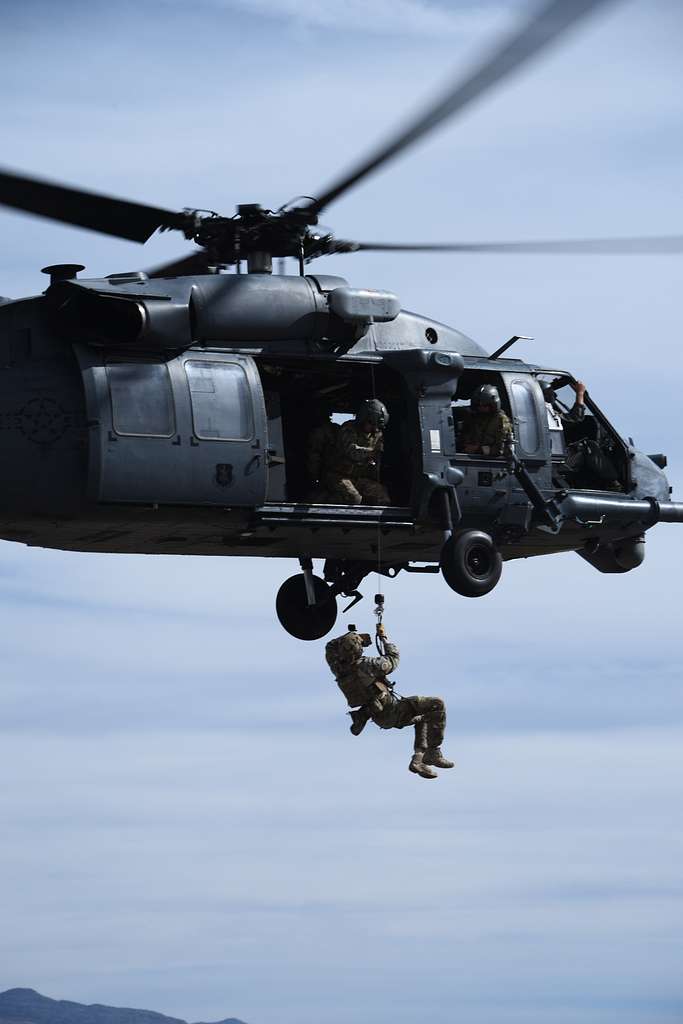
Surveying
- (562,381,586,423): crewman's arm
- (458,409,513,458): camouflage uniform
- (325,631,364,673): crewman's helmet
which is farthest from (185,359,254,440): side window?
(562,381,586,423): crewman's arm

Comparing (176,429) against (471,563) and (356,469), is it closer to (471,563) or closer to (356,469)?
(356,469)

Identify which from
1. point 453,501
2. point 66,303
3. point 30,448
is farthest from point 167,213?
point 453,501

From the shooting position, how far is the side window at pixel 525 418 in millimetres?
25422

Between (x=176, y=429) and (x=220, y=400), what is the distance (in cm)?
64

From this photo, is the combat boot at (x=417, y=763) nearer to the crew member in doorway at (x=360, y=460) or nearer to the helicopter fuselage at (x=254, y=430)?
the helicopter fuselage at (x=254, y=430)

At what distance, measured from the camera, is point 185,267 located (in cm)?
2550

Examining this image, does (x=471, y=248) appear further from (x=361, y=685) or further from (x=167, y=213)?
(x=361, y=685)

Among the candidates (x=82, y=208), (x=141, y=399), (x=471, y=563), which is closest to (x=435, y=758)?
(x=471, y=563)

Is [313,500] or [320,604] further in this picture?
[320,604]

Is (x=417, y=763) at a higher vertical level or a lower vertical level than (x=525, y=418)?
lower

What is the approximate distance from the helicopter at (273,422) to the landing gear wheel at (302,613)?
28 mm

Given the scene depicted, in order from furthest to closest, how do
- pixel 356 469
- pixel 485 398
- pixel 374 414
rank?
pixel 485 398 < pixel 356 469 < pixel 374 414

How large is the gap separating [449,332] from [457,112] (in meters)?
5.05

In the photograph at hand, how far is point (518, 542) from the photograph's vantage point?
25734mm
